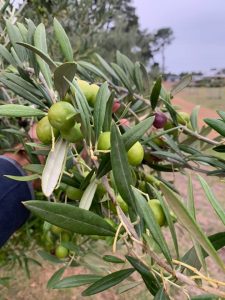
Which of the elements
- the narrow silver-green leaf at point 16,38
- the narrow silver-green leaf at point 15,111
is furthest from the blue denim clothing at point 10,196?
the narrow silver-green leaf at point 15,111

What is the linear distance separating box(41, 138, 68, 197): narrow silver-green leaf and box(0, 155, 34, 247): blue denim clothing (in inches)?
17.1

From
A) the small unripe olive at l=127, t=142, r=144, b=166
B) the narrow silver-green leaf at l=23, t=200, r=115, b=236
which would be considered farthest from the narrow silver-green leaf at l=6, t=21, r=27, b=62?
the narrow silver-green leaf at l=23, t=200, r=115, b=236

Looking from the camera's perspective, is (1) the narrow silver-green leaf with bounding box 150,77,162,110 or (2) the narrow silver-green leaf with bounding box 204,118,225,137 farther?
(1) the narrow silver-green leaf with bounding box 150,77,162,110

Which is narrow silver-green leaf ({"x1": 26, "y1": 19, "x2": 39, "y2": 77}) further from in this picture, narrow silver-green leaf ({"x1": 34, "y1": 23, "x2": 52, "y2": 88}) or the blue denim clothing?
the blue denim clothing

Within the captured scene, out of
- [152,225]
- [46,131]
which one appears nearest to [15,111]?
[46,131]

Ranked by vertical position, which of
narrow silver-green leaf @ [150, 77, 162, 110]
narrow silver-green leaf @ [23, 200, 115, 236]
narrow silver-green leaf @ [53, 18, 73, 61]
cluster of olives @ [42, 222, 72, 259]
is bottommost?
cluster of olives @ [42, 222, 72, 259]

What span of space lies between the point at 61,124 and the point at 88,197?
0.42 feet

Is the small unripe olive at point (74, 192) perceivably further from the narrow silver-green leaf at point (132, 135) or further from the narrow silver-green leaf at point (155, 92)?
the narrow silver-green leaf at point (155, 92)

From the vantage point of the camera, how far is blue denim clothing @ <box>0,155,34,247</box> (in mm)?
1091

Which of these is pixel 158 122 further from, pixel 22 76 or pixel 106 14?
pixel 106 14

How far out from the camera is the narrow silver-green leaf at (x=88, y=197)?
2.15 ft

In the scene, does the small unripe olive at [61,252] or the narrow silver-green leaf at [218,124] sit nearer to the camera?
the narrow silver-green leaf at [218,124]

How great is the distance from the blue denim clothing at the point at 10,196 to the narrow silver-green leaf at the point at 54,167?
435 mm

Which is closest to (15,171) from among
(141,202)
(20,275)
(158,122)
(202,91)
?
(158,122)
